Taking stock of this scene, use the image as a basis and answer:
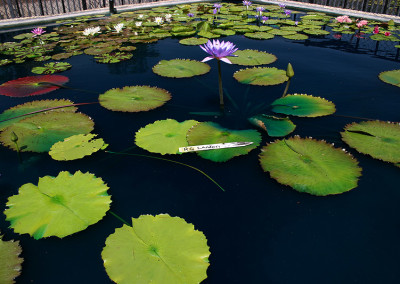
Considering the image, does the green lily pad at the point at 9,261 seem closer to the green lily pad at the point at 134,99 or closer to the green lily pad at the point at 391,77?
the green lily pad at the point at 134,99

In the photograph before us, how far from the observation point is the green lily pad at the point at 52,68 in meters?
2.89

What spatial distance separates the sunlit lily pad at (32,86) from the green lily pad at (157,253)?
6.42 feet

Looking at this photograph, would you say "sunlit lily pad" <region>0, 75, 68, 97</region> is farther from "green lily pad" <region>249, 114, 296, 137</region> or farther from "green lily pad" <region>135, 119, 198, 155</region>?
"green lily pad" <region>249, 114, 296, 137</region>

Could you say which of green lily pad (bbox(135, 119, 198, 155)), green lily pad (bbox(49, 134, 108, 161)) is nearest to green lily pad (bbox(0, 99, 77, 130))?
green lily pad (bbox(49, 134, 108, 161))

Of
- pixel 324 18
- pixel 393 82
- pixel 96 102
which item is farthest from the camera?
pixel 324 18

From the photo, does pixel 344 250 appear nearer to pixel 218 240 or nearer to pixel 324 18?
pixel 218 240

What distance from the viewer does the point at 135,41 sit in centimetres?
398

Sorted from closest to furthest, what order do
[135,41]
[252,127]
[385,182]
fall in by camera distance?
[385,182] → [252,127] → [135,41]

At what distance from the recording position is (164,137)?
5.38 feet

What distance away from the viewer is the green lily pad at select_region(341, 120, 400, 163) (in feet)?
4.88

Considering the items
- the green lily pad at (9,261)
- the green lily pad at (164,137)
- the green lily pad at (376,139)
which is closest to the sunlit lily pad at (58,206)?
the green lily pad at (9,261)

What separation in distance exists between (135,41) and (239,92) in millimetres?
2378

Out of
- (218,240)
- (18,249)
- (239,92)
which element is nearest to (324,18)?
(239,92)

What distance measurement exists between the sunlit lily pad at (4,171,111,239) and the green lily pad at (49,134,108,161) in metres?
0.21
